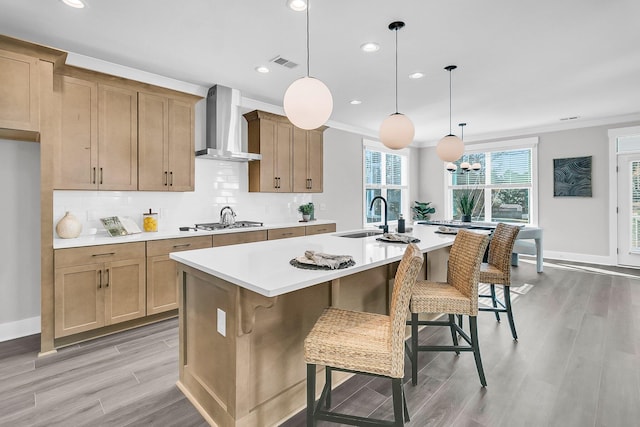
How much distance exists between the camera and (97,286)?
112 inches

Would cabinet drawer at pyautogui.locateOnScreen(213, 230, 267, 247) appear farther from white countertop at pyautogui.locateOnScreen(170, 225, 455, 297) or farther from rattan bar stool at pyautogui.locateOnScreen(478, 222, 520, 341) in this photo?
rattan bar stool at pyautogui.locateOnScreen(478, 222, 520, 341)

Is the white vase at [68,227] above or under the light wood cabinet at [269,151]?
under

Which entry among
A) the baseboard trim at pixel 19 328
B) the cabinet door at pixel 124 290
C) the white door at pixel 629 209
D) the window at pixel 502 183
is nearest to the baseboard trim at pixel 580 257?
the white door at pixel 629 209

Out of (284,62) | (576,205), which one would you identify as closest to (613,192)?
(576,205)

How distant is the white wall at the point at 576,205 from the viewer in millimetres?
5863

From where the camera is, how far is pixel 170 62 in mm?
3342

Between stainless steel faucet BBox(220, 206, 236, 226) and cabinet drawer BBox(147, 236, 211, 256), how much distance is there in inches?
25.8

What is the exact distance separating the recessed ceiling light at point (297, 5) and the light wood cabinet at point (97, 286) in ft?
8.00

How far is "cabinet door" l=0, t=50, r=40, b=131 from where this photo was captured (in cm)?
245

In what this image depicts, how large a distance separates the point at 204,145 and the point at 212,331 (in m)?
2.94

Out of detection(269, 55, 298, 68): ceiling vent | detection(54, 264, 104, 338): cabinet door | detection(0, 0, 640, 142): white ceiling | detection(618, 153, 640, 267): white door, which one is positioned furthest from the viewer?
detection(618, 153, 640, 267): white door

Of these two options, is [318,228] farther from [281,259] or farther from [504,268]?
[281,259]

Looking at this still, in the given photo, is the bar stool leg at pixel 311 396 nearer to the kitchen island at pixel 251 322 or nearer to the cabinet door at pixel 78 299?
the kitchen island at pixel 251 322

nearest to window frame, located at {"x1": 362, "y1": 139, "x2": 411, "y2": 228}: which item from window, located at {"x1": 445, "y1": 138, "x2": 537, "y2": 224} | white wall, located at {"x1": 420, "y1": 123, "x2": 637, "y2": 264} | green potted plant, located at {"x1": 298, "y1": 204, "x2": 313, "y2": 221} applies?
window, located at {"x1": 445, "y1": 138, "x2": 537, "y2": 224}
